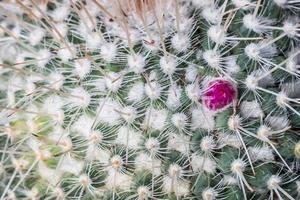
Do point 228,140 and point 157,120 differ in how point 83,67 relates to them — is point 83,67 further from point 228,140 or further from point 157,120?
point 228,140

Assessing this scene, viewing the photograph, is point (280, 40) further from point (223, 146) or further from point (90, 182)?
point (90, 182)

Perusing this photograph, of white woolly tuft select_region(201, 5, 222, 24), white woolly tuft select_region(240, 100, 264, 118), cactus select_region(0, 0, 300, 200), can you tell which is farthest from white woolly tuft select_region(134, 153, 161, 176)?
white woolly tuft select_region(201, 5, 222, 24)

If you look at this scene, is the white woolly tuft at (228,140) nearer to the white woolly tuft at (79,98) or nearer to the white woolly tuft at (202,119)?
the white woolly tuft at (202,119)

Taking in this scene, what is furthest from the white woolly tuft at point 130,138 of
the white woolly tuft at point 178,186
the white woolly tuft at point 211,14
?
the white woolly tuft at point 211,14

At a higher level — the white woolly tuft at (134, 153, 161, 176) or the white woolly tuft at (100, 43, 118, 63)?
the white woolly tuft at (100, 43, 118, 63)

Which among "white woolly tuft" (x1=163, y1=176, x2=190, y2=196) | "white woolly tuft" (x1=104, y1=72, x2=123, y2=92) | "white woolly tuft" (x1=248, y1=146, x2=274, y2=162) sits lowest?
"white woolly tuft" (x1=163, y1=176, x2=190, y2=196)

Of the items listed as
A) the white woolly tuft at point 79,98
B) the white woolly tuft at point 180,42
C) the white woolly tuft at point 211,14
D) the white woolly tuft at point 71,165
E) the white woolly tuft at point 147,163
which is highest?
the white woolly tuft at point 211,14

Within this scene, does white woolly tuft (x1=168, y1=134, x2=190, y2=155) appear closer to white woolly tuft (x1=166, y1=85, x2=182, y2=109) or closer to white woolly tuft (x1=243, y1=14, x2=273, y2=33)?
white woolly tuft (x1=166, y1=85, x2=182, y2=109)

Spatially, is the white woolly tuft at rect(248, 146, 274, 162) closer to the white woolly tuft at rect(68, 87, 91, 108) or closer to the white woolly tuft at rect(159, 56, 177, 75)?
the white woolly tuft at rect(159, 56, 177, 75)

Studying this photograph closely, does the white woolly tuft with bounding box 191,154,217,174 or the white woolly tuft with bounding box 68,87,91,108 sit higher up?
the white woolly tuft with bounding box 68,87,91,108

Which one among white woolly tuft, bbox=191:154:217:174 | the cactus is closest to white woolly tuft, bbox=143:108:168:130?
the cactus
